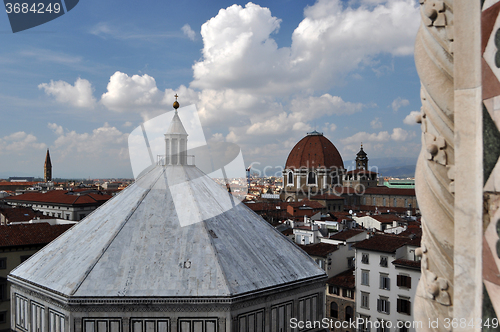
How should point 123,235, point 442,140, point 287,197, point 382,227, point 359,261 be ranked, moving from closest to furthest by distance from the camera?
point 442,140, point 123,235, point 359,261, point 382,227, point 287,197

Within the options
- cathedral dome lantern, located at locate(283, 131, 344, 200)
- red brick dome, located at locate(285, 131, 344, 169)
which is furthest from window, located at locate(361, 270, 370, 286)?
red brick dome, located at locate(285, 131, 344, 169)

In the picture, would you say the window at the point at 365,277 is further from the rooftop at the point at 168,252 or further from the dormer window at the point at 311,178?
the dormer window at the point at 311,178

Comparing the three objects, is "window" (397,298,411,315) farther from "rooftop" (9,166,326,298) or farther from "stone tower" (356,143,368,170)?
"stone tower" (356,143,368,170)

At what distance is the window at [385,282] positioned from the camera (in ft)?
85.9

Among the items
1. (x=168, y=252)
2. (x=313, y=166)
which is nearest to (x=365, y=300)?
(x=168, y=252)

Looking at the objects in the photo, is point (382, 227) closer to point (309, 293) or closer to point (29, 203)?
point (309, 293)

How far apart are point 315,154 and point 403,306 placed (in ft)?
262

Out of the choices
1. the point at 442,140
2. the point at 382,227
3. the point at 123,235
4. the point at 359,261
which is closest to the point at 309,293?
the point at 123,235

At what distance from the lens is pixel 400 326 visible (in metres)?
25.2

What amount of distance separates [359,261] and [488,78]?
2736 cm

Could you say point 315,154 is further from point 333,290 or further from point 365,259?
point 365,259

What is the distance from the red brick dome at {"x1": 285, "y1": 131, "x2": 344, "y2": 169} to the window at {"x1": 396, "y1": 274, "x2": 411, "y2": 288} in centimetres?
7678

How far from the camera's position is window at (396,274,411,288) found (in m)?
25.1

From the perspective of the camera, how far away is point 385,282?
26453 mm
